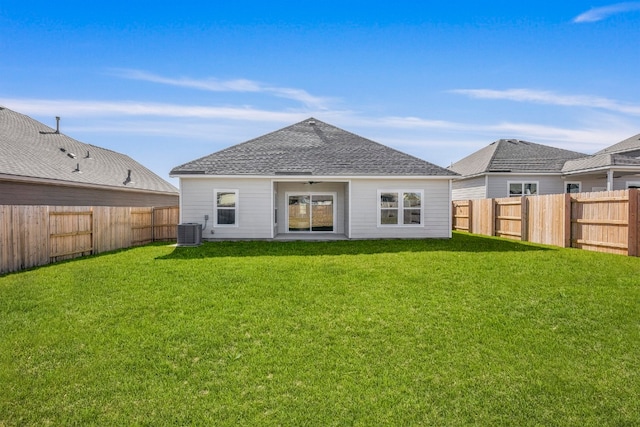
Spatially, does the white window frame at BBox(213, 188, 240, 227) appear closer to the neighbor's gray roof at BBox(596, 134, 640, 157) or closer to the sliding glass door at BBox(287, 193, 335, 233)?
the sliding glass door at BBox(287, 193, 335, 233)

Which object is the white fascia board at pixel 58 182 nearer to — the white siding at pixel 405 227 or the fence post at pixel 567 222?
the white siding at pixel 405 227

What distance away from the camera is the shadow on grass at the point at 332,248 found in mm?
11320

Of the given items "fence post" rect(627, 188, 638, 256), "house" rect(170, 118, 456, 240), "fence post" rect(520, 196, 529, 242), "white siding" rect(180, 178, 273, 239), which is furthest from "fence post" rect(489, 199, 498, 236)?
"white siding" rect(180, 178, 273, 239)

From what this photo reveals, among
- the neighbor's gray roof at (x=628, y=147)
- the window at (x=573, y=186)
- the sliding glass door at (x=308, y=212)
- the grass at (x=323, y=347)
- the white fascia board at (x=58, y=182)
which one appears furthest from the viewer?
the neighbor's gray roof at (x=628, y=147)

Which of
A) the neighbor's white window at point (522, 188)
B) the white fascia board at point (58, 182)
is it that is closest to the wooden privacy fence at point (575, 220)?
the neighbor's white window at point (522, 188)

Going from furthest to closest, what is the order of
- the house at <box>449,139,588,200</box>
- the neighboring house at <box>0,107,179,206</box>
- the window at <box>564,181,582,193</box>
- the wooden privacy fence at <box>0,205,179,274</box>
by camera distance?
the window at <box>564,181,582,193</box>, the house at <box>449,139,588,200</box>, the neighboring house at <box>0,107,179,206</box>, the wooden privacy fence at <box>0,205,179,274</box>

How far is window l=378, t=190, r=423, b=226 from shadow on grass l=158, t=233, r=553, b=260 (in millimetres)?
1139

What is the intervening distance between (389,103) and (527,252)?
857 cm

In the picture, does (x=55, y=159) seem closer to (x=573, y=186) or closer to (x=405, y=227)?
(x=405, y=227)

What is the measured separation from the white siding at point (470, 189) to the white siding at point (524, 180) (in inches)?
18.7

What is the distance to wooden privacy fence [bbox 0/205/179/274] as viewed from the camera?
29.6 feet

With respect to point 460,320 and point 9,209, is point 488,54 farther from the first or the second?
point 9,209

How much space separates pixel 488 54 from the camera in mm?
13945

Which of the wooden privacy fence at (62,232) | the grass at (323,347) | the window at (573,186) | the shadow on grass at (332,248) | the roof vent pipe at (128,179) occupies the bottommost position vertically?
the grass at (323,347)
